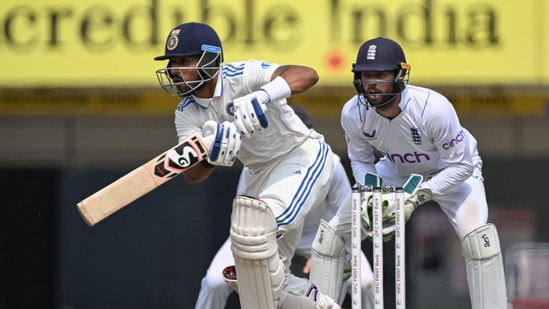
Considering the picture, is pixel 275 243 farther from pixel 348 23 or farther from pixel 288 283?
pixel 348 23

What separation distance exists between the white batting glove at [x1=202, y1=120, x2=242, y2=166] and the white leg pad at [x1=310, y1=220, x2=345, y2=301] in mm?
880

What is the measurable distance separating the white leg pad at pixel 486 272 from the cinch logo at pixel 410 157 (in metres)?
0.45

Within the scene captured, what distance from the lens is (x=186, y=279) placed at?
9.84 meters

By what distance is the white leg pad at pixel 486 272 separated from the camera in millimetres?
5805

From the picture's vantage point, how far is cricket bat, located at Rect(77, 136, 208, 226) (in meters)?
5.32

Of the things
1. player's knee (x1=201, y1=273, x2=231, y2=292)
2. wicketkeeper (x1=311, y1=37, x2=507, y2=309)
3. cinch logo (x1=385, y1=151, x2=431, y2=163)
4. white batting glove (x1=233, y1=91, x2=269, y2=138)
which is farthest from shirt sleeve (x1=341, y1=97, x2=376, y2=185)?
player's knee (x1=201, y1=273, x2=231, y2=292)

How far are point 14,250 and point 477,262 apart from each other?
495 centimetres

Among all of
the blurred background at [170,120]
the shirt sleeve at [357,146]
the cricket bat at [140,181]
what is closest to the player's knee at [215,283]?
the shirt sleeve at [357,146]

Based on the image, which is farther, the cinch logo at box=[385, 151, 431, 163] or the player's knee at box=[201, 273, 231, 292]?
the player's knee at box=[201, 273, 231, 292]

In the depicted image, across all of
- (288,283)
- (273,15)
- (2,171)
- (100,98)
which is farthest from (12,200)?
(288,283)

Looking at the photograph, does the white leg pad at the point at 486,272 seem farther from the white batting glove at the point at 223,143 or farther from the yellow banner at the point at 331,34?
the yellow banner at the point at 331,34

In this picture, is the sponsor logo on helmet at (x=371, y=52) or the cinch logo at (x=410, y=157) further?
the cinch logo at (x=410, y=157)

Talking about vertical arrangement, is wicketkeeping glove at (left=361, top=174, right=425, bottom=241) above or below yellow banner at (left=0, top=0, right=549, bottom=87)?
below

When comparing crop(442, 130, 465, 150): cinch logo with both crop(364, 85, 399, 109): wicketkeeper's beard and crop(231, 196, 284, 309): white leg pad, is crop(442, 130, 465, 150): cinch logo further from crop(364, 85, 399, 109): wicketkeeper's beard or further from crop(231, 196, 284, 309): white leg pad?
crop(231, 196, 284, 309): white leg pad
